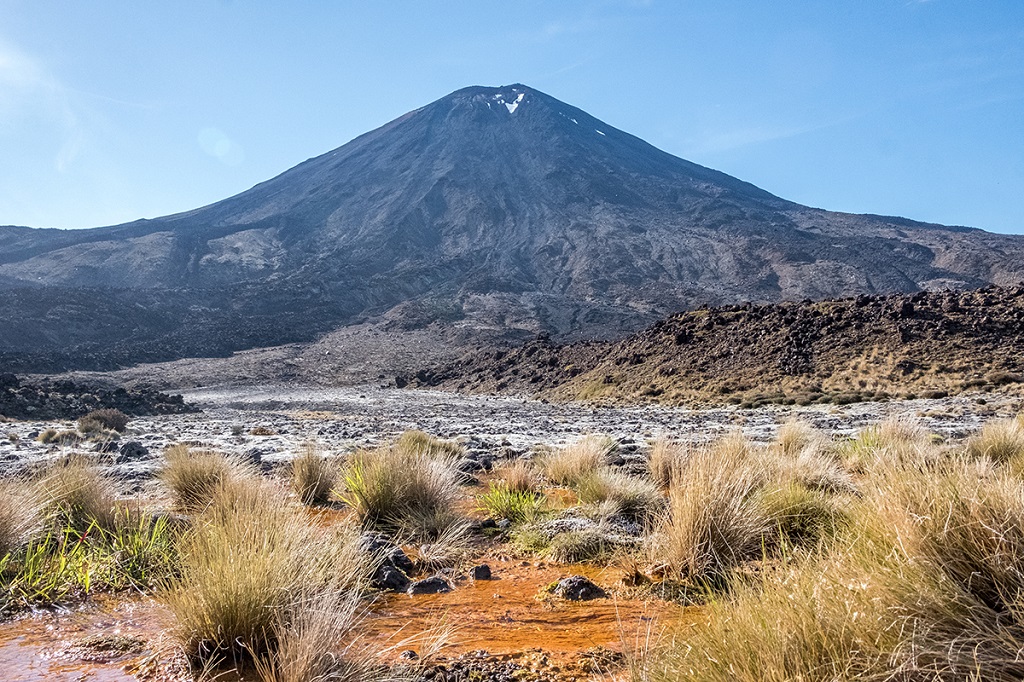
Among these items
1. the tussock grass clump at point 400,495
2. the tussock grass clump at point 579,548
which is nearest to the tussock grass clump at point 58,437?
the tussock grass clump at point 400,495

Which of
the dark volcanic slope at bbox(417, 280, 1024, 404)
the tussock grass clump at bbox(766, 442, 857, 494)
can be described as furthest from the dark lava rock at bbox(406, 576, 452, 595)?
the dark volcanic slope at bbox(417, 280, 1024, 404)

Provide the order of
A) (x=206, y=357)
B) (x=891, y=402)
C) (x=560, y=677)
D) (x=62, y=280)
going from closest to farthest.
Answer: (x=560, y=677), (x=891, y=402), (x=206, y=357), (x=62, y=280)

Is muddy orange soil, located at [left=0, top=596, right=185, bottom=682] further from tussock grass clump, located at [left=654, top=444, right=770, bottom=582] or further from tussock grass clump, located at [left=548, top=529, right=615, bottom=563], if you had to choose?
tussock grass clump, located at [left=654, top=444, right=770, bottom=582]

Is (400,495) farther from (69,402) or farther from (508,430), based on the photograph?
(69,402)

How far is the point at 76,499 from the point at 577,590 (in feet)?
11.9

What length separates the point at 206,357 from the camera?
174ft

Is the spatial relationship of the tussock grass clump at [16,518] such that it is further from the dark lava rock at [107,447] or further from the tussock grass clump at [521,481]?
the dark lava rock at [107,447]

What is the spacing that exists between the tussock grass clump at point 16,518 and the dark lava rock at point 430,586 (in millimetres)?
2138

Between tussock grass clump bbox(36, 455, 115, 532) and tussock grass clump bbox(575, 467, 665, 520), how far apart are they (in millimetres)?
3618

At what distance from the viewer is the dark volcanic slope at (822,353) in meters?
17.9

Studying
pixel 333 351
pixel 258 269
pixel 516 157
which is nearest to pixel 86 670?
pixel 333 351

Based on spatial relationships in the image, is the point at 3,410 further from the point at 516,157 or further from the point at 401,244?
the point at 516,157

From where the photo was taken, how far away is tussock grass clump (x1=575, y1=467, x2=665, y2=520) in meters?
4.98

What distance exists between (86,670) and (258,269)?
8655 cm
